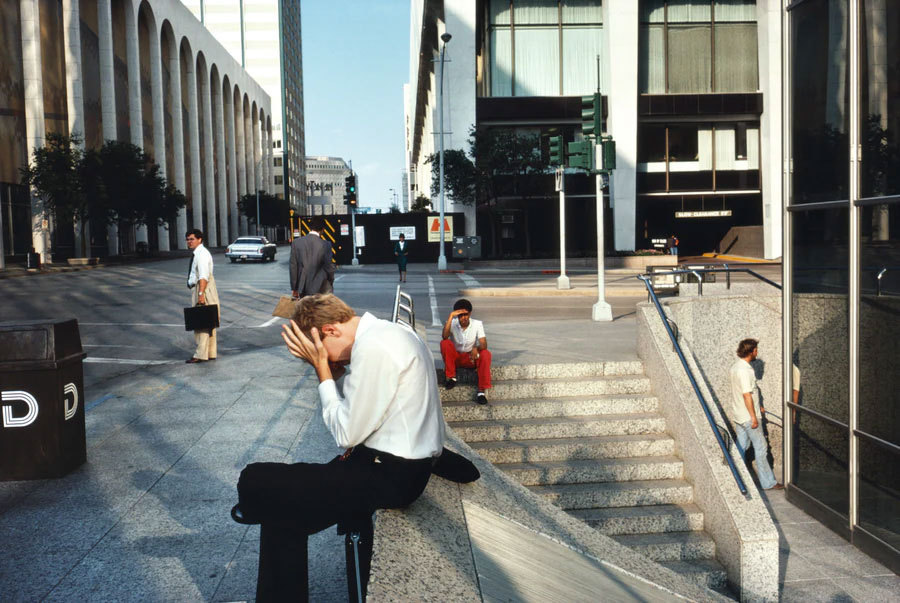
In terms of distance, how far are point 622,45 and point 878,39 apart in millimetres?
32890

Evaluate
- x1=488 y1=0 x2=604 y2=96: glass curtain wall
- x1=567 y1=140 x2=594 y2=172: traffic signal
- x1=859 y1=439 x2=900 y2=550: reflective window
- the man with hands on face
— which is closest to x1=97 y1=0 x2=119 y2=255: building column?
x1=488 y1=0 x2=604 y2=96: glass curtain wall

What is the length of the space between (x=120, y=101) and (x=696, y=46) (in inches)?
1546

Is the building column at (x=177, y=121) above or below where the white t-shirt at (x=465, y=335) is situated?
above

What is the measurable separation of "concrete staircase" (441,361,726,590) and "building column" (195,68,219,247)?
7395 cm

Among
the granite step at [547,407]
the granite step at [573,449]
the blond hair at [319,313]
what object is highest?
the blond hair at [319,313]

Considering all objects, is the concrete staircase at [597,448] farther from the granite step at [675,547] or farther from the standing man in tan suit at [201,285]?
the standing man in tan suit at [201,285]

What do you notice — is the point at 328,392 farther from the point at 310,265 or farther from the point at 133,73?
the point at 133,73

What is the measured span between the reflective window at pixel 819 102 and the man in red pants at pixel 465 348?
395 cm

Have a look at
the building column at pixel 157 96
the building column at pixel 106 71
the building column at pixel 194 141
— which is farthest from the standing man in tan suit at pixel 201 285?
the building column at pixel 194 141

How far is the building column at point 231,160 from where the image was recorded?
91.1 m

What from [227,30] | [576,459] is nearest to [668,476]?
[576,459]

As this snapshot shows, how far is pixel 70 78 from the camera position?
151 ft

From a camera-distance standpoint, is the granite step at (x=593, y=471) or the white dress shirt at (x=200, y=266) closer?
the granite step at (x=593, y=471)

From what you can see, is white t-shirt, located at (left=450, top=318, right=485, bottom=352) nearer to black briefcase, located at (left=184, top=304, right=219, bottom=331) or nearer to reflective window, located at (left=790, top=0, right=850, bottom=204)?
black briefcase, located at (left=184, top=304, right=219, bottom=331)
